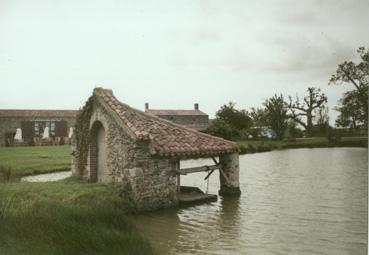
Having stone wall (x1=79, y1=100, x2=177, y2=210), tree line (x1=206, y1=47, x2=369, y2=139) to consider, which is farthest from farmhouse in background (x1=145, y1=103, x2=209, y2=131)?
stone wall (x1=79, y1=100, x2=177, y2=210)

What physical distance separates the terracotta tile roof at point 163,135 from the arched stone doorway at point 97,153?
111 cm

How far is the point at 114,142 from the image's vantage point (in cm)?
1095

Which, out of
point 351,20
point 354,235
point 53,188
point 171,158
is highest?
point 351,20

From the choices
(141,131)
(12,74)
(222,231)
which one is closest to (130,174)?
(141,131)

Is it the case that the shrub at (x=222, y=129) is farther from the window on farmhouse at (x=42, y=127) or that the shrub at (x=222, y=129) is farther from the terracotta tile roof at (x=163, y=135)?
the window on farmhouse at (x=42, y=127)

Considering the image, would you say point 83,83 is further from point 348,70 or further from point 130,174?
point 348,70

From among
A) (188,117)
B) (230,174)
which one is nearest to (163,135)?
(230,174)

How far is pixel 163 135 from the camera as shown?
37.8 ft

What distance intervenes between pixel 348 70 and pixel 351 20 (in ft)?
8.64

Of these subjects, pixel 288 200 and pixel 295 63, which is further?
pixel 288 200

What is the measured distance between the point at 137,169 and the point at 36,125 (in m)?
29.0

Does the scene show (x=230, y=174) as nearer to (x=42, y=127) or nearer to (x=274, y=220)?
(x=274, y=220)

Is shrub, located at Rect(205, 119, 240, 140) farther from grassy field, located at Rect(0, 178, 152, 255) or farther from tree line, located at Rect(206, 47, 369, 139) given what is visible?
grassy field, located at Rect(0, 178, 152, 255)

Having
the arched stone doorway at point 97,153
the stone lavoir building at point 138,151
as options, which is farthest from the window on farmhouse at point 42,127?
the arched stone doorway at point 97,153
